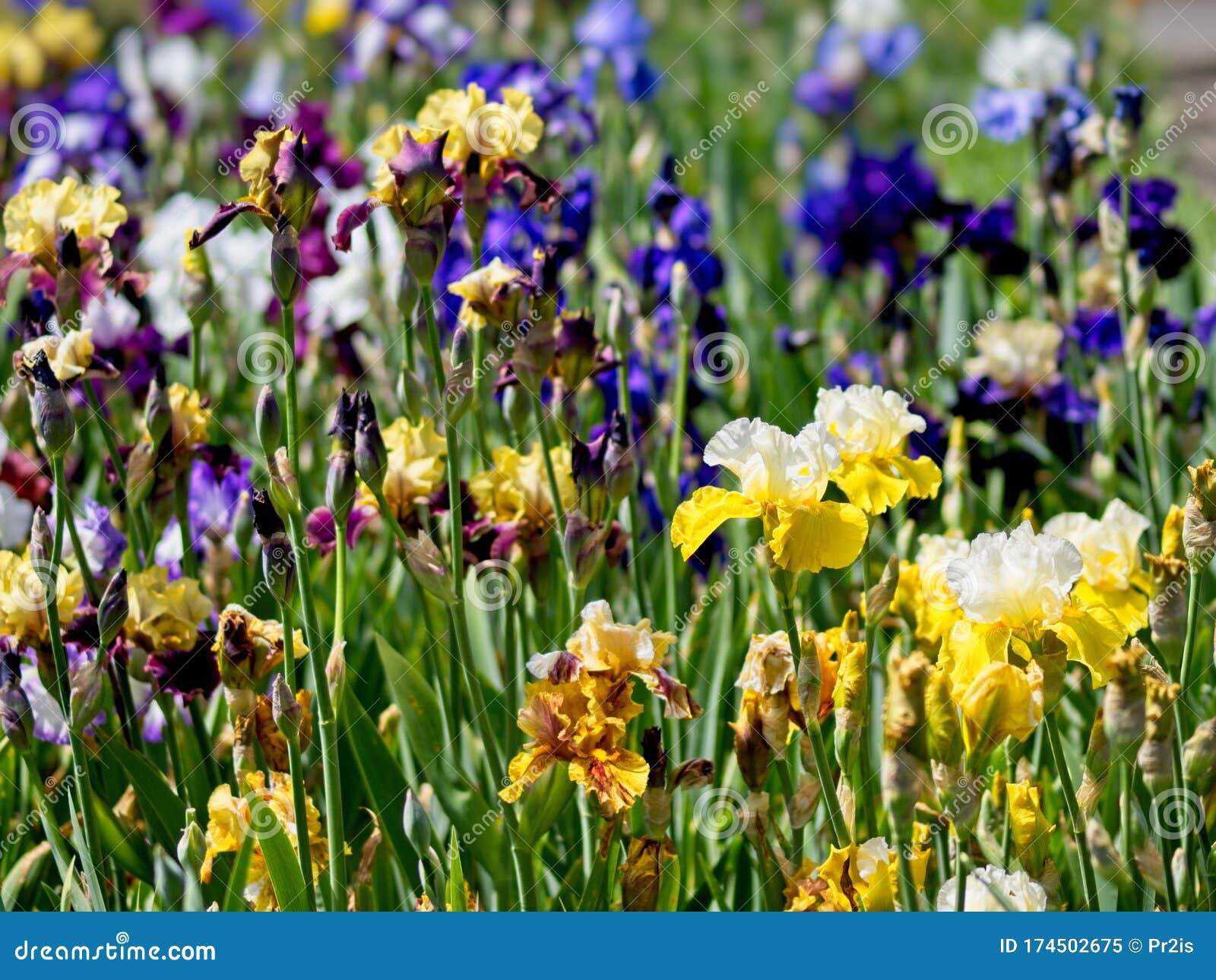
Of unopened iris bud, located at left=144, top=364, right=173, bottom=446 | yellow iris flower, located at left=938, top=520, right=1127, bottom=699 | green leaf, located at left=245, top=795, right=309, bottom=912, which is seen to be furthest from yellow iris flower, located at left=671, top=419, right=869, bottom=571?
unopened iris bud, located at left=144, top=364, right=173, bottom=446

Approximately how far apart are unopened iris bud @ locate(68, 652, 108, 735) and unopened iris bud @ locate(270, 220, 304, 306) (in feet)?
1.30

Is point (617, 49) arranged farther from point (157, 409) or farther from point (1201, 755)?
point (1201, 755)

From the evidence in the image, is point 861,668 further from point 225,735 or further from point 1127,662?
point 225,735

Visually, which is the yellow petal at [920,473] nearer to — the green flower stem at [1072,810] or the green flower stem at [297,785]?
the green flower stem at [1072,810]

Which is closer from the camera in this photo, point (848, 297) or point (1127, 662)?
point (1127, 662)

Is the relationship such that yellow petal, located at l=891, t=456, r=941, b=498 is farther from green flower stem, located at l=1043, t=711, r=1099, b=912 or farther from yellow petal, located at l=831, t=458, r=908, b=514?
green flower stem, located at l=1043, t=711, r=1099, b=912

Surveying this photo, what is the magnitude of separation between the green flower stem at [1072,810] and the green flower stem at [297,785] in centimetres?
67

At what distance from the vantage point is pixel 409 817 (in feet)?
4.04

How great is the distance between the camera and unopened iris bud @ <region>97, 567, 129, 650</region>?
1.26 metres

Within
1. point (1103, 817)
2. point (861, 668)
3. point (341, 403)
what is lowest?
point (1103, 817)

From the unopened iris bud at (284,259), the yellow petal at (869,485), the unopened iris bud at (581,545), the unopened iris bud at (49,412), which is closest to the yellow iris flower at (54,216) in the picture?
the unopened iris bud at (49,412)

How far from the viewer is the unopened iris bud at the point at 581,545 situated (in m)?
1.38
